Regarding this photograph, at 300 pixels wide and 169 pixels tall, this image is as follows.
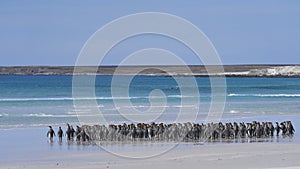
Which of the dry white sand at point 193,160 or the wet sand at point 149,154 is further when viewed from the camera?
the wet sand at point 149,154

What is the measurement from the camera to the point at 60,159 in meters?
21.2

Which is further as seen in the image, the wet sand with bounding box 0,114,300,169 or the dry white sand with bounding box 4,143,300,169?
the wet sand with bounding box 0,114,300,169

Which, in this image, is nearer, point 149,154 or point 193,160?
point 193,160

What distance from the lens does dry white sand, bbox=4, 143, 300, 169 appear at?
19.3 metres

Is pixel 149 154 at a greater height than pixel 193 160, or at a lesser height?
greater

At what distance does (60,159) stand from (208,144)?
669cm

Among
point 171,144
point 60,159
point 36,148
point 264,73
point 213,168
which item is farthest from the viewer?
point 264,73

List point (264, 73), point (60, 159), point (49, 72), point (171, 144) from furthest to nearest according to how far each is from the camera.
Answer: point (49, 72), point (264, 73), point (171, 144), point (60, 159)

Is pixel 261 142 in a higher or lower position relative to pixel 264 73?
lower

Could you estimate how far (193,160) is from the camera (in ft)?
67.1

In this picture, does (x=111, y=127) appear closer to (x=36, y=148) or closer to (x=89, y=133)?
(x=89, y=133)

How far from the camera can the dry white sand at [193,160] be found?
63.3 ft

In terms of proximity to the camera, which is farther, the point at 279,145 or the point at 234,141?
the point at 234,141

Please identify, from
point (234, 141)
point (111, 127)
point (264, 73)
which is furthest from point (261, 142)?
point (264, 73)
